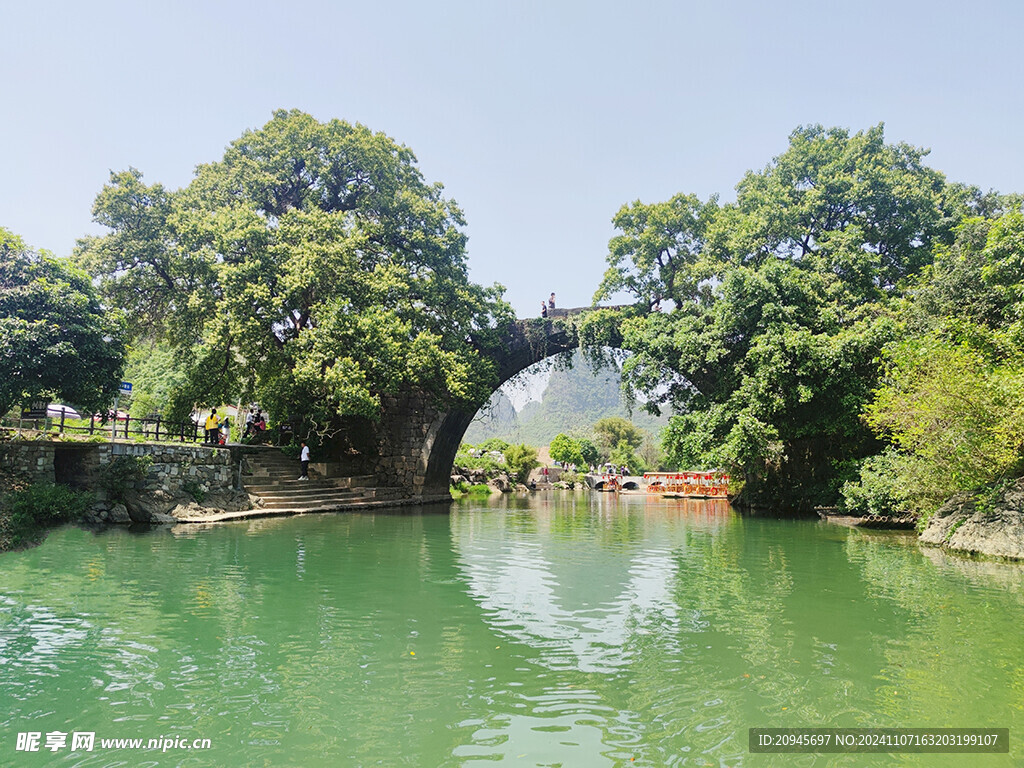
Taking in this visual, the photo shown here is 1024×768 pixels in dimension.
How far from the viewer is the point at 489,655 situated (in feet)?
14.4

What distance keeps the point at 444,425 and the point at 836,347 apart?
12660 millimetres

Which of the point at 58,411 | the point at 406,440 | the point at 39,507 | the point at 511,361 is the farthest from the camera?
the point at 511,361

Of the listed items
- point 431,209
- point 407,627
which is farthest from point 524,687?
point 431,209

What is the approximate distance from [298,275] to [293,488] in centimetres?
548

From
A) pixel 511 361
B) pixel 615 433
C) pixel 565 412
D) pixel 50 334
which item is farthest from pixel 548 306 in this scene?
pixel 565 412

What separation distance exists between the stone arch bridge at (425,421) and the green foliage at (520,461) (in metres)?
14.3

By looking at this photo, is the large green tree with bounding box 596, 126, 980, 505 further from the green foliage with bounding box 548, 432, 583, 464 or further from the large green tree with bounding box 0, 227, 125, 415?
the green foliage with bounding box 548, 432, 583, 464

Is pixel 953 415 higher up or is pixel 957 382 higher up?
pixel 957 382

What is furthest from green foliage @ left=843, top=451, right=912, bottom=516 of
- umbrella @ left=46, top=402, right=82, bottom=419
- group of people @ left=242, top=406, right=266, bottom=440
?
umbrella @ left=46, top=402, right=82, bottom=419

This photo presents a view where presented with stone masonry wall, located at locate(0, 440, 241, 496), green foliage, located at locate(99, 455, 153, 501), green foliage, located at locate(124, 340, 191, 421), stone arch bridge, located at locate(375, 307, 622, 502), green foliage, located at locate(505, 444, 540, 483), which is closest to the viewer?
stone masonry wall, located at locate(0, 440, 241, 496)

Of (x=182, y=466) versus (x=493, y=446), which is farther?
(x=493, y=446)

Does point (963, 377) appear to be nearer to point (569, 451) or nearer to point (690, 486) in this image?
point (690, 486)

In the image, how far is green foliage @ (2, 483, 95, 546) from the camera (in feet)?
32.2

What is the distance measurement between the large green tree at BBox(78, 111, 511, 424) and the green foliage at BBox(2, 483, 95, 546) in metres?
5.50
